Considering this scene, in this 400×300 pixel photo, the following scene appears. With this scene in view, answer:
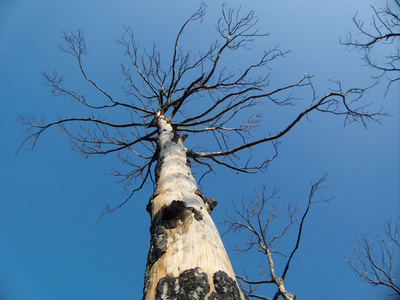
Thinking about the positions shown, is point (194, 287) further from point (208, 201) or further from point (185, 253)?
point (208, 201)

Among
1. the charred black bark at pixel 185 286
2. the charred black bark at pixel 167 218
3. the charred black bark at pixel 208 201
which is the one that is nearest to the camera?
the charred black bark at pixel 185 286

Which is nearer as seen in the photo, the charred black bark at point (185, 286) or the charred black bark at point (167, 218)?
the charred black bark at point (185, 286)

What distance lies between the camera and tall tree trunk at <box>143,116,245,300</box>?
3.35 ft

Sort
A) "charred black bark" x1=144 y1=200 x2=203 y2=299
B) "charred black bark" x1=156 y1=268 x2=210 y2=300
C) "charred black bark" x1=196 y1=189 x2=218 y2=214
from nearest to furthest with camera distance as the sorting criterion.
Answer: "charred black bark" x1=156 y1=268 x2=210 y2=300 → "charred black bark" x1=144 y1=200 x2=203 y2=299 → "charred black bark" x1=196 y1=189 x2=218 y2=214

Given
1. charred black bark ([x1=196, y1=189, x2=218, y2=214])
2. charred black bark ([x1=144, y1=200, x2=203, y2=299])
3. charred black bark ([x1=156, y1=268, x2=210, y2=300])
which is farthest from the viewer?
charred black bark ([x1=196, y1=189, x2=218, y2=214])

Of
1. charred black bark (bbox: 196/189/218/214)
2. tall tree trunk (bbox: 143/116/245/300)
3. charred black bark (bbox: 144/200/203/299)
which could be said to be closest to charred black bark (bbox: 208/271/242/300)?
tall tree trunk (bbox: 143/116/245/300)

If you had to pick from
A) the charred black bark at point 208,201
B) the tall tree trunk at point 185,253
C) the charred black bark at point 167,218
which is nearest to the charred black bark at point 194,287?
the tall tree trunk at point 185,253

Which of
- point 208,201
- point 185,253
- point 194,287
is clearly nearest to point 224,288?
point 194,287

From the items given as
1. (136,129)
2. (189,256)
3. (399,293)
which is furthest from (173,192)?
(399,293)

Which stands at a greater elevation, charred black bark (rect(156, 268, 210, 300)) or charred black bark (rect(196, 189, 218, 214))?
charred black bark (rect(196, 189, 218, 214))

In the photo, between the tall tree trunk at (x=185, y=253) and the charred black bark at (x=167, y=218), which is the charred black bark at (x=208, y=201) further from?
the charred black bark at (x=167, y=218)

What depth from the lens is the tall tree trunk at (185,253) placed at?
1.02 m

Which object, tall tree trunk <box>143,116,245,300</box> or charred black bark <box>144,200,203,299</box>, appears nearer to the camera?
tall tree trunk <box>143,116,245,300</box>

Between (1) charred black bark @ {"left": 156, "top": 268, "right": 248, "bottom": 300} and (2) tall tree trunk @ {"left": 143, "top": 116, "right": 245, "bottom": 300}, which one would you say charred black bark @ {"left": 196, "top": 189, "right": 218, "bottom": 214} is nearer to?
(2) tall tree trunk @ {"left": 143, "top": 116, "right": 245, "bottom": 300}
